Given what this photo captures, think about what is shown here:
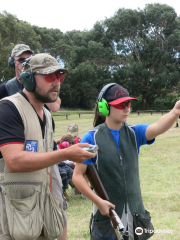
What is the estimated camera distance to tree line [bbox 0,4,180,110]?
44625 mm

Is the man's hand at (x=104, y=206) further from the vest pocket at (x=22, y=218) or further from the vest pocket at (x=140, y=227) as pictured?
the vest pocket at (x=22, y=218)

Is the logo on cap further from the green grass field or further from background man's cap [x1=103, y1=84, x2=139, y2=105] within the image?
the green grass field

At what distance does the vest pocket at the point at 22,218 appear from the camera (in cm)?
213

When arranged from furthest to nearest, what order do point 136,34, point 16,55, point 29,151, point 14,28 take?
point 136,34 → point 14,28 → point 16,55 → point 29,151

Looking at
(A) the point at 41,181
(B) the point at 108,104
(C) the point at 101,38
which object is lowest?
(A) the point at 41,181

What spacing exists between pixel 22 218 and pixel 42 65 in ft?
3.85

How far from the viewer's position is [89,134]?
111 inches

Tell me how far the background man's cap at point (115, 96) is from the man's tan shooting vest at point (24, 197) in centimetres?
85

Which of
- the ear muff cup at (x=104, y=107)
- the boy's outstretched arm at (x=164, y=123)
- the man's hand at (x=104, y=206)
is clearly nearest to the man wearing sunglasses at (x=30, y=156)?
the man's hand at (x=104, y=206)

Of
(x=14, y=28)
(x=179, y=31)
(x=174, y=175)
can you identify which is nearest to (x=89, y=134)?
(x=174, y=175)

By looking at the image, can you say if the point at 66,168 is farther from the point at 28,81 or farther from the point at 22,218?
the point at 28,81

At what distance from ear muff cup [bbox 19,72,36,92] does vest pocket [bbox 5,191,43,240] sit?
0.83 metres

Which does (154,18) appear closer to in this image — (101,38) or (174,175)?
(101,38)

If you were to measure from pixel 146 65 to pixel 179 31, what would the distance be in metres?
7.06
